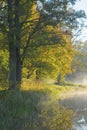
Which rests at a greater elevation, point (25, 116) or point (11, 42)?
point (11, 42)

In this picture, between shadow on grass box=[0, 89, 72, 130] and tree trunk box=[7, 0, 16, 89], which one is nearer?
shadow on grass box=[0, 89, 72, 130]

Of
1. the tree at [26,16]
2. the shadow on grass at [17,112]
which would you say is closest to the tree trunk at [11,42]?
the tree at [26,16]

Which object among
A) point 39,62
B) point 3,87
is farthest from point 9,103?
point 39,62

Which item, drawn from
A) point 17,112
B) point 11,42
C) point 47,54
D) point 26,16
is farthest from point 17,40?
point 47,54

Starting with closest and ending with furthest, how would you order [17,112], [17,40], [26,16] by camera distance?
[17,112], [17,40], [26,16]

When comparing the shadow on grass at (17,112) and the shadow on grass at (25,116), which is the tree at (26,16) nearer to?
the shadow on grass at (17,112)

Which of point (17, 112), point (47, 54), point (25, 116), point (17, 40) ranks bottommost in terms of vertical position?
point (25, 116)

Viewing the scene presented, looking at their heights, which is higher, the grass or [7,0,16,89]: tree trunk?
[7,0,16,89]: tree trunk

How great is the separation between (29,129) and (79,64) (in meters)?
41.6

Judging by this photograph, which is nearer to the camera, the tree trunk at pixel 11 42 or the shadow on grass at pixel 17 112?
the shadow on grass at pixel 17 112

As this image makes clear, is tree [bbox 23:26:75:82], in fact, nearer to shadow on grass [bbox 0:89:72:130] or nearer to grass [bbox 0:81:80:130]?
grass [bbox 0:81:80:130]

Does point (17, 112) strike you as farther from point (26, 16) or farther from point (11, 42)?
point (26, 16)

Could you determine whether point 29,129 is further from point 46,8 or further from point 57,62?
point 57,62

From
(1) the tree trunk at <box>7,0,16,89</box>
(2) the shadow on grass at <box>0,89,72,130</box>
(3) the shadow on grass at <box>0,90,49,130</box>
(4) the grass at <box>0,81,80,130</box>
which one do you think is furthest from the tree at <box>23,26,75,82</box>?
(2) the shadow on grass at <box>0,89,72,130</box>
